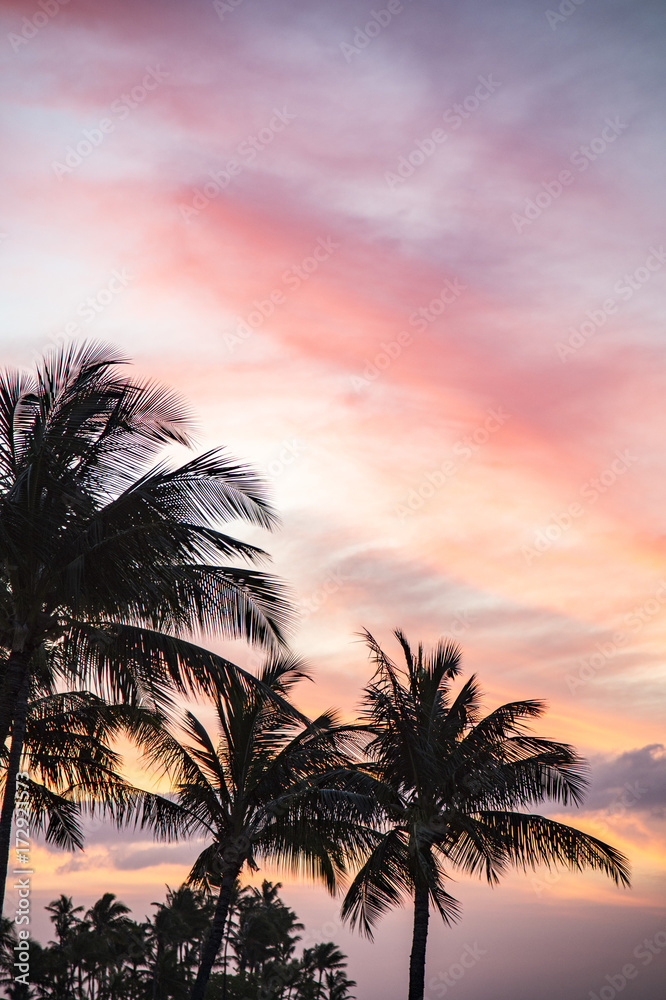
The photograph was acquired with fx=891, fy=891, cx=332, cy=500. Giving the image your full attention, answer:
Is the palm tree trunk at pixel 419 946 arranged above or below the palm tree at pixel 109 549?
below

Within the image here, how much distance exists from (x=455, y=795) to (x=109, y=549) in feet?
37.9

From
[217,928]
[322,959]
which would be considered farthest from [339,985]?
[217,928]

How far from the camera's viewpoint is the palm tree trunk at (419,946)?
1975 centimetres

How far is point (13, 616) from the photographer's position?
11914mm

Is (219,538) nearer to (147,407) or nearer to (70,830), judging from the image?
(147,407)

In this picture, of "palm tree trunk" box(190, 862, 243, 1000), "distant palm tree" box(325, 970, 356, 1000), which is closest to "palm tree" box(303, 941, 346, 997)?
"distant palm tree" box(325, 970, 356, 1000)

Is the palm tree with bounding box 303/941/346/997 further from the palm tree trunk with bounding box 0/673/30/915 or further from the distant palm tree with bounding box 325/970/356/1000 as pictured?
the palm tree trunk with bounding box 0/673/30/915

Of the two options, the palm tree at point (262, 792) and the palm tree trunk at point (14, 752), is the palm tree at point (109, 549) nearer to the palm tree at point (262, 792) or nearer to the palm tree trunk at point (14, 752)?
the palm tree trunk at point (14, 752)

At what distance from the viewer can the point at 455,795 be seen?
1981 centimetres

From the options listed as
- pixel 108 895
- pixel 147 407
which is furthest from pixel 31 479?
pixel 108 895

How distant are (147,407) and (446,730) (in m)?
11.2

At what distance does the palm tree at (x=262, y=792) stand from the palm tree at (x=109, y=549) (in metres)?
5.76

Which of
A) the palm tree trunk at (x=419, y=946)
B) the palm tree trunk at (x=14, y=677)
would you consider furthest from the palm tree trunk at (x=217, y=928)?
the palm tree trunk at (x=14, y=677)

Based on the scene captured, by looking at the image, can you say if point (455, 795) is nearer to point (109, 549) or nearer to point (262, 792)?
point (262, 792)
